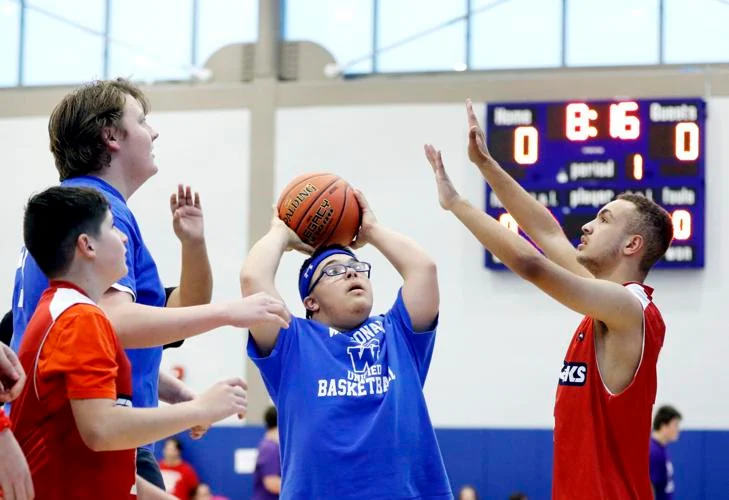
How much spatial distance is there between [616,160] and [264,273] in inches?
293

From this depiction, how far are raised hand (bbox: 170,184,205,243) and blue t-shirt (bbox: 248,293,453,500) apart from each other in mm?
460

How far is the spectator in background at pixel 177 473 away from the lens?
36.8 ft

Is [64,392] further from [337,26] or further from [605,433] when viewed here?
[337,26]

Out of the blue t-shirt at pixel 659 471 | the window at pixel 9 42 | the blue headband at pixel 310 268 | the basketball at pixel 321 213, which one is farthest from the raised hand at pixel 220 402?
the window at pixel 9 42

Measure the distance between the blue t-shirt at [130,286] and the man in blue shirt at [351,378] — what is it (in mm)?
388

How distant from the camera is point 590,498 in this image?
4.21 m

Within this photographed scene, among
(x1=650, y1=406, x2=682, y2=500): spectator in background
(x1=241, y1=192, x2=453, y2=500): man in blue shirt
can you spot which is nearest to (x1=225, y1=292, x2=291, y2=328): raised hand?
(x1=241, y1=192, x2=453, y2=500): man in blue shirt

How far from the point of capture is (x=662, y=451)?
9391 millimetres

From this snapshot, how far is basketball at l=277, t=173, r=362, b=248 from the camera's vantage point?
14.9 feet

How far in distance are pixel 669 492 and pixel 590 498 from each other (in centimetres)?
569

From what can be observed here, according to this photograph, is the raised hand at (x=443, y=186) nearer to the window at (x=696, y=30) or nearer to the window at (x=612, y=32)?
the window at (x=612, y=32)

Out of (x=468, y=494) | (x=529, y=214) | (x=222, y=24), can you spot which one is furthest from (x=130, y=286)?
(x=222, y=24)

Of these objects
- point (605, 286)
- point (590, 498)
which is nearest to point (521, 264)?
point (605, 286)

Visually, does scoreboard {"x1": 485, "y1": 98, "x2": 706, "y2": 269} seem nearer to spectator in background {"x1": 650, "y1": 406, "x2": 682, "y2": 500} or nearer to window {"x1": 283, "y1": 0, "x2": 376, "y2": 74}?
spectator in background {"x1": 650, "y1": 406, "x2": 682, "y2": 500}
